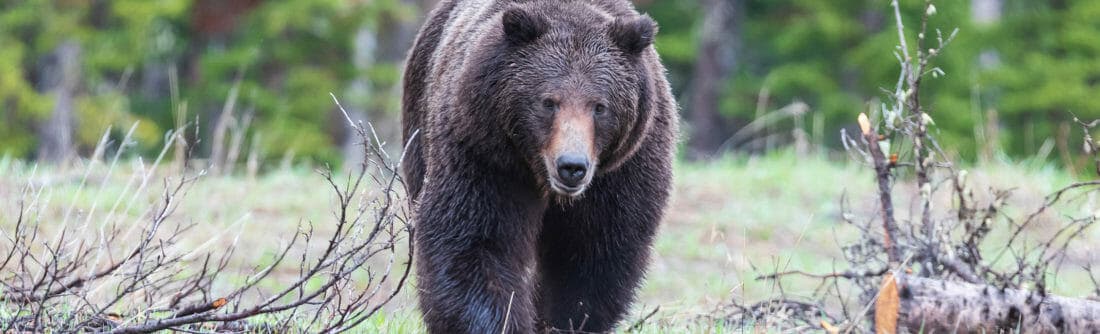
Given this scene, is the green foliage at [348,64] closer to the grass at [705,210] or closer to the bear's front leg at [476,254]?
the grass at [705,210]

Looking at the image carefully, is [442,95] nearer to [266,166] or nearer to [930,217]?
[930,217]

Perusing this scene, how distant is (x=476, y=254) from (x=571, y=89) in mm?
760

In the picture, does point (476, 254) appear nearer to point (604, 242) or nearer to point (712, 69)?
point (604, 242)

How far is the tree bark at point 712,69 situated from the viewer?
75.3 feet

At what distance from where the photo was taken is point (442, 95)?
5.42 metres

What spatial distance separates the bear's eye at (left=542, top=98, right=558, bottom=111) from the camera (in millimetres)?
4887

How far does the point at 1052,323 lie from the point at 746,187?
6968mm

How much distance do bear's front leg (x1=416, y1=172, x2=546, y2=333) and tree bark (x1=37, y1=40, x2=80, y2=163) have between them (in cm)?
1475

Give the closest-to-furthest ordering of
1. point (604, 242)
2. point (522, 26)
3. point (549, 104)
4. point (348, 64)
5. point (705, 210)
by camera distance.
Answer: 1. point (549, 104)
2. point (522, 26)
3. point (604, 242)
4. point (705, 210)
5. point (348, 64)

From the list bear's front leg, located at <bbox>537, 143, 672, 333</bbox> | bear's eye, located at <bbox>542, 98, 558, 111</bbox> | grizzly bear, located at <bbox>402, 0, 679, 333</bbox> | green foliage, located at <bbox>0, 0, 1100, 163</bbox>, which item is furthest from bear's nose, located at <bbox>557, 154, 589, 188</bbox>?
green foliage, located at <bbox>0, 0, 1100, 163</bbox>

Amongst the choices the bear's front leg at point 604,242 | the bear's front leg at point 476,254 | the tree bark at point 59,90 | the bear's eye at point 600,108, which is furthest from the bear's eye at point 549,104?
the tree bark at point 59,90

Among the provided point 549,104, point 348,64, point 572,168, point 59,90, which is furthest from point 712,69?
point 572,168

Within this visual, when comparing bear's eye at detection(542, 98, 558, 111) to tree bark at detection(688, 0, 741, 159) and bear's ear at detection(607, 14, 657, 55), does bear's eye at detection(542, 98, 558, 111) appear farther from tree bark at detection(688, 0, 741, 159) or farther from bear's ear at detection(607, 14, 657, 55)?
tree bark at detection(688, 0, 741, 159)

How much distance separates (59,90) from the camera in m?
19.8
